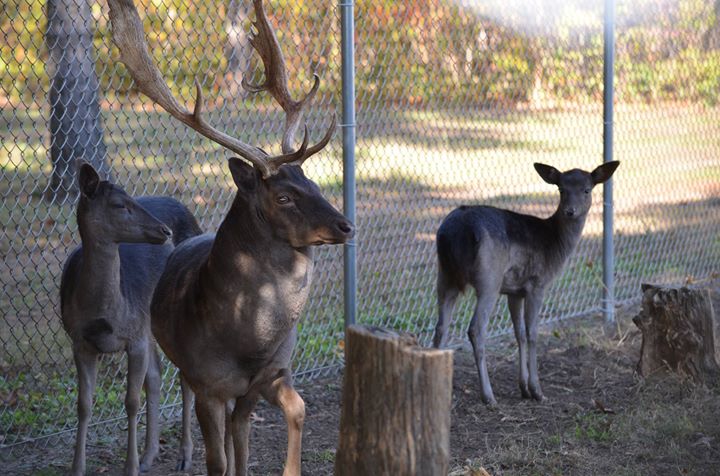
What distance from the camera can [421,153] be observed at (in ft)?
48.3

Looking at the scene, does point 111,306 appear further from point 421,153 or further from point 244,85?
point 421,153

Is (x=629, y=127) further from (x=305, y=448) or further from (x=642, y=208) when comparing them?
(x=305, y=448)

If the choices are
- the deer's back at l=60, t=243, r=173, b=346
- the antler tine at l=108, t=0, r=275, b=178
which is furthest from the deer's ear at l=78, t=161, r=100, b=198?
the antler tine at l=108, t=0, r=275, b=178

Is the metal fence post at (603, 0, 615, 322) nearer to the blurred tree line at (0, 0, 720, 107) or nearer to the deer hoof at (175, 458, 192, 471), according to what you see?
the blurred tree line at (0, 0, 720, 107)

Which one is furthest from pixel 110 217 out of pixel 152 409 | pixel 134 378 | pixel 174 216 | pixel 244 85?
pixel 152 409

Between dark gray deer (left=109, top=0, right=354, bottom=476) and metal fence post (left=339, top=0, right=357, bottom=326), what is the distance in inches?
68.9

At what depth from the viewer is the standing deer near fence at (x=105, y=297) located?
561 cm

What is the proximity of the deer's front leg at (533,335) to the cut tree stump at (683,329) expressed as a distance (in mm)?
768

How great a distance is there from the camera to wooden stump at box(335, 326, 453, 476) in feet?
Answer: 11.6

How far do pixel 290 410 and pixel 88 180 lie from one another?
74.6 inches

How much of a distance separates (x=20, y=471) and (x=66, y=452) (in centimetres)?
41

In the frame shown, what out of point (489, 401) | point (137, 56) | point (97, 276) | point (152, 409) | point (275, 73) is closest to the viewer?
point (137, 56)

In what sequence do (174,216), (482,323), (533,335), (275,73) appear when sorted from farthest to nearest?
1. (533,335)
2. (482,323)
3. (174,216)
4. (275,73)

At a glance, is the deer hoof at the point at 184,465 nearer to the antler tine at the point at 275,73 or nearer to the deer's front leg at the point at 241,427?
the deer's front leg at the point at 241,427
